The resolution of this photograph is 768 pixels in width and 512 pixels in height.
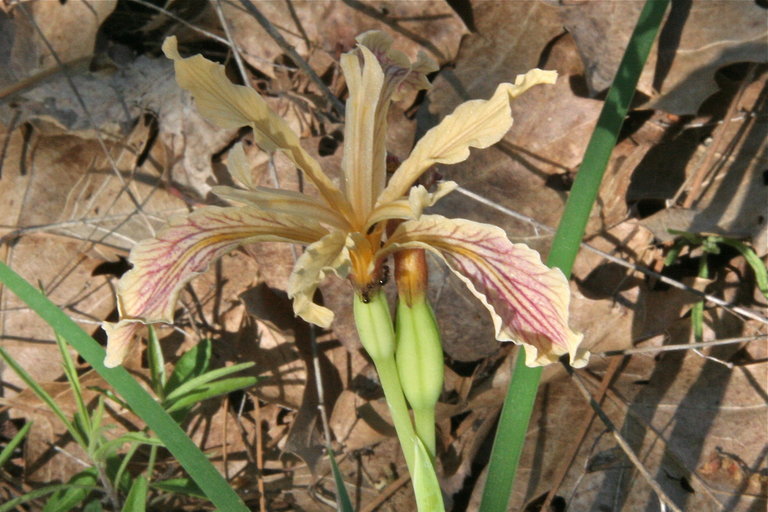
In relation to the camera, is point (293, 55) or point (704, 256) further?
point (293, 55)

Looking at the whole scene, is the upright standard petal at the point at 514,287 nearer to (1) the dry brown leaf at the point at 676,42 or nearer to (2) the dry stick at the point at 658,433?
(2) the dry stick at the point at 658,433

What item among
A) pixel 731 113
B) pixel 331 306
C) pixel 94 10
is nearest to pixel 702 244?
pixel 731 113

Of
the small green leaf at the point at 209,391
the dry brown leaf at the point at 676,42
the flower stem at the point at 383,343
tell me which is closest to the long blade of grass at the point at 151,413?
the flower stem at the point at 383,343

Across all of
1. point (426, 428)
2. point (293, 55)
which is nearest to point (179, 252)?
point (426, 428)

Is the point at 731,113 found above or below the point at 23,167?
above

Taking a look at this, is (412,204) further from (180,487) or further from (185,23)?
(185,23)

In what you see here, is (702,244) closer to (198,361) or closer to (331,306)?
(331,306)
